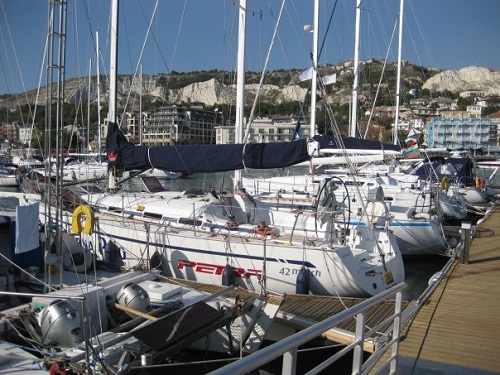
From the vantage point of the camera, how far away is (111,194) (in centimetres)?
1461

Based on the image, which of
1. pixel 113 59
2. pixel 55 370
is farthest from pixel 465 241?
pixel 113 59

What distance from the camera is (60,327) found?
6.29 meters

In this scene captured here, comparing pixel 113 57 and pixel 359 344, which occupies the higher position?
pixel 113 57

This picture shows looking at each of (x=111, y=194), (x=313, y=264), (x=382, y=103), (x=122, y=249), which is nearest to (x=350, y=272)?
(x=313, y=264)

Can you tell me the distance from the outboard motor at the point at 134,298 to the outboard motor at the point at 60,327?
1.07 m

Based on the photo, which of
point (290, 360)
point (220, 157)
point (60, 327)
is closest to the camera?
point (290, 360)

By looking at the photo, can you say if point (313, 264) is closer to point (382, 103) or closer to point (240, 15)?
point (240, 15)

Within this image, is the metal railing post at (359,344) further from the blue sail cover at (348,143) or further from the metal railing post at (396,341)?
the blue sail cover at (348,143)

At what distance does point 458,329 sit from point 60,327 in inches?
223

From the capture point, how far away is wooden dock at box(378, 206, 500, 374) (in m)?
5.52

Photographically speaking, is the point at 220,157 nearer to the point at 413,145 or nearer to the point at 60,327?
the point at 60,327

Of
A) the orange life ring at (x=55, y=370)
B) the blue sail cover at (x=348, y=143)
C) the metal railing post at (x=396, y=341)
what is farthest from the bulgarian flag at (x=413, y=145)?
the orange life ring at (x=55, y=370)

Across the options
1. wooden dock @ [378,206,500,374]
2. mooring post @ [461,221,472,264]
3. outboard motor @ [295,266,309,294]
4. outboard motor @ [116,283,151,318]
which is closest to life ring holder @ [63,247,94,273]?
outboard motor @ [116,283,151,318]

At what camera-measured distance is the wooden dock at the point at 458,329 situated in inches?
217
